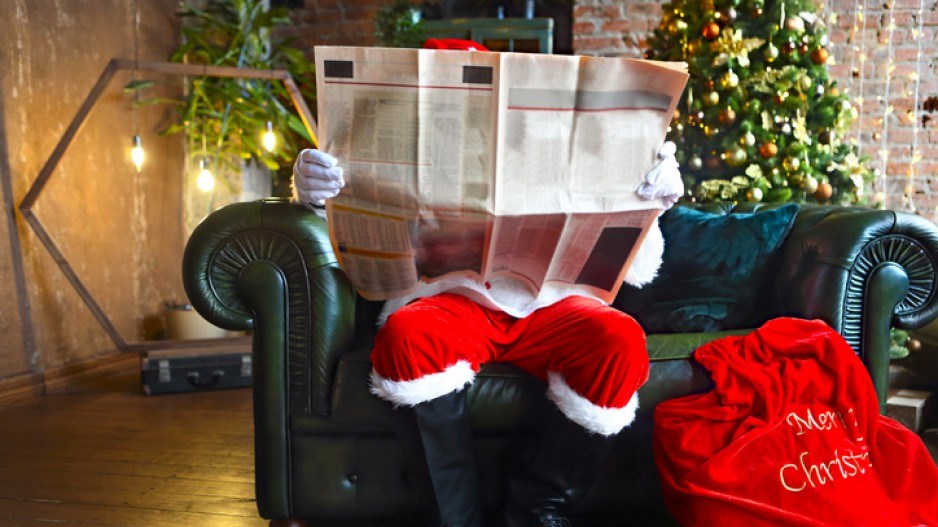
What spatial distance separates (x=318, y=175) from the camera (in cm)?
116

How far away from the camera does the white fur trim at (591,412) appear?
118cm

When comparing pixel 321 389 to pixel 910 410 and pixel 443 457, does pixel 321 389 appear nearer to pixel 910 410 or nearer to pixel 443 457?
pixel 443 457

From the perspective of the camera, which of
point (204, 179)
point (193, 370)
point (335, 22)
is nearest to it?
point (193, 370)

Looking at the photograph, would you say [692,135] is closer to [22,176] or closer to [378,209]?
[378,209]

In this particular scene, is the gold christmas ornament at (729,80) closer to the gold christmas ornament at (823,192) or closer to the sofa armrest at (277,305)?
the gold christmas ornament at (823,192)

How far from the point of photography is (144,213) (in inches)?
116

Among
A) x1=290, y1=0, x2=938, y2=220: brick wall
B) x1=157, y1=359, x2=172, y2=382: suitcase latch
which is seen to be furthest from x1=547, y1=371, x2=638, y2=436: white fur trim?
x1=290, y1=0, x2=938, y2=220: brick wall

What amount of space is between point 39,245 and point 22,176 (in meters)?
0.23

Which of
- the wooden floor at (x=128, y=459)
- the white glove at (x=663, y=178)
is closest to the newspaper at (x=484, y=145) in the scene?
the white glove at (x=663, y=178)

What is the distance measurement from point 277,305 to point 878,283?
1.13 meters

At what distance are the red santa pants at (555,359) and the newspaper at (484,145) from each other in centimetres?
11

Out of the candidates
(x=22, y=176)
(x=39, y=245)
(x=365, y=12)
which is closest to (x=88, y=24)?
(x=22, y=176)

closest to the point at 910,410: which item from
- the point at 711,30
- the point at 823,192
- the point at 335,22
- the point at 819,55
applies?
the point at 823,192

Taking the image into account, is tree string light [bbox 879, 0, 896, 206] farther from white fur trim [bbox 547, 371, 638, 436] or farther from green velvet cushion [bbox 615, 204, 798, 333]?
white fur trim [bbox 547, 371, 638, 436]
